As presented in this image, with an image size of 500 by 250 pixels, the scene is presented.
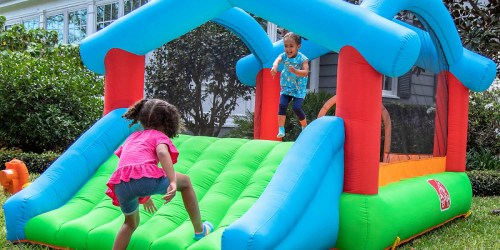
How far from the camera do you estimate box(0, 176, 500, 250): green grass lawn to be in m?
4.90

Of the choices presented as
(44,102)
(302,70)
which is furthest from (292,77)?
(44,102)

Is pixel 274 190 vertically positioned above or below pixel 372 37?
below

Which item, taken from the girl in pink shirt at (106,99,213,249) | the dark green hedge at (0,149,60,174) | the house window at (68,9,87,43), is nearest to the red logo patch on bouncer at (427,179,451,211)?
the girl in pink shirt at (106,99,213,249)

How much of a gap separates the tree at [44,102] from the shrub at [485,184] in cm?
682

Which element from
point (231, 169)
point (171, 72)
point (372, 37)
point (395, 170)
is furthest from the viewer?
point (171, 72)

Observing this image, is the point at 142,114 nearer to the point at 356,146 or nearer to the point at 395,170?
the point at 356,146

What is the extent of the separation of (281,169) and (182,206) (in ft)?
3.00

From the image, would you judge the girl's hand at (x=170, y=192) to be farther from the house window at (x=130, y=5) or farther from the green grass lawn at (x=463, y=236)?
the house window at (x=130, y=5)

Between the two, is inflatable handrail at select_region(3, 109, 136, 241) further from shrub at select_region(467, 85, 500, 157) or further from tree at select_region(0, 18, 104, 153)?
shrub at select_region(467, 85, 500, 157)

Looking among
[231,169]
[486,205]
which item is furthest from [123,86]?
[486,205]

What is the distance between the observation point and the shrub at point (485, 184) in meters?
8.68

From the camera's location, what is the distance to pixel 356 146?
14.1 feet

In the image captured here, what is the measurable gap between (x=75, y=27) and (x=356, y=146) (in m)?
15.2

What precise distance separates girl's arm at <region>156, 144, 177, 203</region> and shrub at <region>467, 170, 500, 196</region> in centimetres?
638
